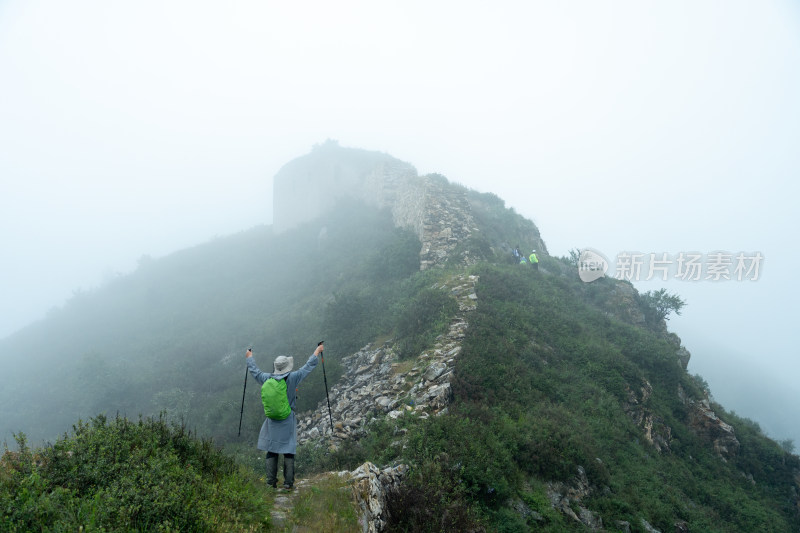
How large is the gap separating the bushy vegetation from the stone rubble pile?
15.6 feet

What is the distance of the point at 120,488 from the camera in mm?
3619

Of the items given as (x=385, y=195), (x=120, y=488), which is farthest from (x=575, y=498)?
(x=385, y=195)

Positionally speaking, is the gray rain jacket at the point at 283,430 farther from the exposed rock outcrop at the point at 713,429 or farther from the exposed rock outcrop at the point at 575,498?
the exposed rock outcrop at the point at 713,429

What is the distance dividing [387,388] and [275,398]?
5.26 meters

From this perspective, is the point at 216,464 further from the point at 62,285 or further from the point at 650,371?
the point at 62,285

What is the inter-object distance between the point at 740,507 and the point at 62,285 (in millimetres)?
185299

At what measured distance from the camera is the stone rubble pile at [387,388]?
30.2 ft

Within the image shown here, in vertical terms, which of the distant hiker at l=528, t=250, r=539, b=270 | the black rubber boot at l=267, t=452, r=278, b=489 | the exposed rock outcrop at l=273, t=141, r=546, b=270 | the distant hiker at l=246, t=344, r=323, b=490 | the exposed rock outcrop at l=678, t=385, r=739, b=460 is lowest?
the exposed rock outcrop at l=678, t=385, r=739, b=460

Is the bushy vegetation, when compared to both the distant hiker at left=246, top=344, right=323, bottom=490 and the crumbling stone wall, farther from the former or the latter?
the crumbling stone wall

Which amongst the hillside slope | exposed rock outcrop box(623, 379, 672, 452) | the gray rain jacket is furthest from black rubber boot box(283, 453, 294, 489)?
exposed rock outcrop box(623, 379, 672, 452)

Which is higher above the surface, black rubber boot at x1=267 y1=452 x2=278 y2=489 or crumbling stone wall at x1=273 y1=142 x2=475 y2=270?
crumbling stone wall at x1=273 y1=142 x2=475 y2=270

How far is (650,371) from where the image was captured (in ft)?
44.5

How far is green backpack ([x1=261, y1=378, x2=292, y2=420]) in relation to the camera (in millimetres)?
5902

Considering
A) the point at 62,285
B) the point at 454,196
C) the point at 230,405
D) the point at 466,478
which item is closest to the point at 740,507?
the point at 466,478
